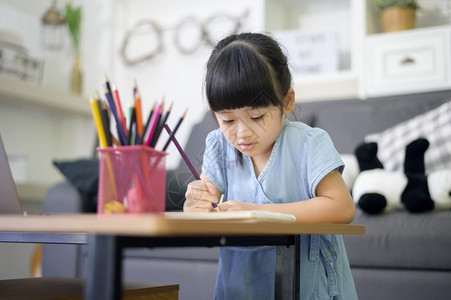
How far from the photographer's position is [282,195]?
0.98m

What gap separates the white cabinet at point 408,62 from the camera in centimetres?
214

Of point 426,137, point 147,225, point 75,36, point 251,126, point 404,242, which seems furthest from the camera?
point 75,36

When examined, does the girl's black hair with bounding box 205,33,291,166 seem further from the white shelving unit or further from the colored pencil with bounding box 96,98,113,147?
the white shelving unit

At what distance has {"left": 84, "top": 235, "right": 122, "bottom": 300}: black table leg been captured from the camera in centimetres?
51

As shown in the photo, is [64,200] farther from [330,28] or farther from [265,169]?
[330,28]

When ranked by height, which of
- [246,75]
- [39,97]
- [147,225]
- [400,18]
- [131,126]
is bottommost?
[147,225]

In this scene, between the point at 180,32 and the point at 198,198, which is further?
the point at 180,32

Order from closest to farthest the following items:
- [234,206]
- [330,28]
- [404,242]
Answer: [234,206]
[404,242]
[330,28]

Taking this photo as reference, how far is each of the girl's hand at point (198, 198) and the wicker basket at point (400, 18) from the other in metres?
1.70

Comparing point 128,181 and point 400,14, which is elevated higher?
point 400,14

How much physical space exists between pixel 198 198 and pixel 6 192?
0.30m

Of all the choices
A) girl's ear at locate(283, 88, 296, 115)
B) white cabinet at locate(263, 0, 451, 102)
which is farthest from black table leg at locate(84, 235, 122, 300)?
white cabinet at locate(263, 0, 451, 102)

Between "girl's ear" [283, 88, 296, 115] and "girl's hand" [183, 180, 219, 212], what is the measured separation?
215 mm

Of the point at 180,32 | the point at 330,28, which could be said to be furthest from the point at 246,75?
the point at 180,32
